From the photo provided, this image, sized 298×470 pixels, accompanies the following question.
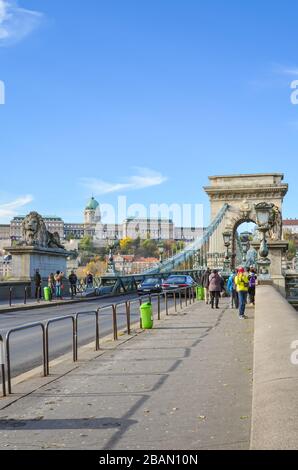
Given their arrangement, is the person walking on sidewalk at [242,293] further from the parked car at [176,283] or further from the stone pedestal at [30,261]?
the parked car at [176,283]

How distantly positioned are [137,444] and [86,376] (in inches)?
154

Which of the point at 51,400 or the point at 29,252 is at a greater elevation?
the point at 29,252

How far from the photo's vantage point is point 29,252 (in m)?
31.7

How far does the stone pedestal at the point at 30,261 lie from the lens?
31625 millimetres

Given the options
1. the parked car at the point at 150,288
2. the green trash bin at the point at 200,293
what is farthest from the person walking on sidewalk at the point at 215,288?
the parked car at the point at 150,288

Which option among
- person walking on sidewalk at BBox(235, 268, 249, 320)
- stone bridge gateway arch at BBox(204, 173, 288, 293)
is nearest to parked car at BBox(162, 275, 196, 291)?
person walking on sidewalk at BBox(235, 268, 249, 320)

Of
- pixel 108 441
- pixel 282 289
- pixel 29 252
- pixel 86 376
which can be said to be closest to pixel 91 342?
pixel 86 376

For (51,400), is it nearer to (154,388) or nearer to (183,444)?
(154,388)

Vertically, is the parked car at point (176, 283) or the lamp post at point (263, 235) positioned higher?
the lamp post at point (263, 235)

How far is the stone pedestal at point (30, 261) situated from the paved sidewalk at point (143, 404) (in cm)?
1980

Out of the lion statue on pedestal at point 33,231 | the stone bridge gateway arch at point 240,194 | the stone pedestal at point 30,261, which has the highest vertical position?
the stone bridge gateway arch at point 240,194

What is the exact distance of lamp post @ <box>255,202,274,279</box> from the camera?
77.6 ft

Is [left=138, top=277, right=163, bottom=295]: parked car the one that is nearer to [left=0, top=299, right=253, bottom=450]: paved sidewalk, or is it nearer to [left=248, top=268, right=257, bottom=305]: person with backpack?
[left=248, top=268, right=257, bottom=305]: person with backpack

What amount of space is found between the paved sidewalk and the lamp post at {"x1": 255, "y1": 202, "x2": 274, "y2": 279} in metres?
11.3
